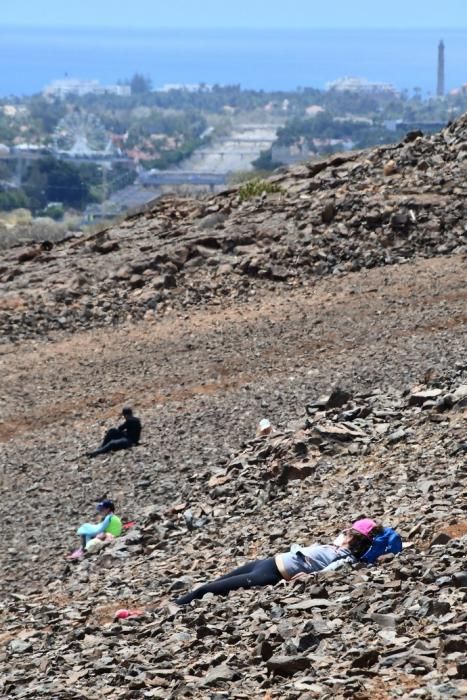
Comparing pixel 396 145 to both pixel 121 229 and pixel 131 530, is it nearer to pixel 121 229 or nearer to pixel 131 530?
pixel 121 229

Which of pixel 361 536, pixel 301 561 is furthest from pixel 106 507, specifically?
pixel 361 536

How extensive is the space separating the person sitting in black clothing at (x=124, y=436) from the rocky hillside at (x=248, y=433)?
0.25 meters

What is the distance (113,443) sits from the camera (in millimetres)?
17484

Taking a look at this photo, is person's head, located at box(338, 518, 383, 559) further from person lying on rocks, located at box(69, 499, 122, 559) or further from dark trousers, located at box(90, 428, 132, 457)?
dark trousers, located at box(90, 428, 132, 457)

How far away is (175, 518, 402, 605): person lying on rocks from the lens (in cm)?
1052

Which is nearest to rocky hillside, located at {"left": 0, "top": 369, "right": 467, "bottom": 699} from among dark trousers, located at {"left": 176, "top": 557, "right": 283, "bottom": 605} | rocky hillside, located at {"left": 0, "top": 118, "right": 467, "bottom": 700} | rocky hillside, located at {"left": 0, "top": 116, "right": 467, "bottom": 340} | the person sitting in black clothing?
rocky hillside, located at {"left": 0, "top": 118, "right": 467, "bottom": 700}

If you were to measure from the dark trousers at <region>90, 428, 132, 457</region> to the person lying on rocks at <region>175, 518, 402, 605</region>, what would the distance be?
6.85 m

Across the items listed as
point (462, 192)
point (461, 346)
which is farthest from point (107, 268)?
point (461, 346)

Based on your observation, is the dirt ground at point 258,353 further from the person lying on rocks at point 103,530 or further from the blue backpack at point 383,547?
the blue backpack at point 383,547

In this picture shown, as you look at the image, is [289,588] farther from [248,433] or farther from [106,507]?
[248,433]

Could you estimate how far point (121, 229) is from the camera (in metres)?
27.1

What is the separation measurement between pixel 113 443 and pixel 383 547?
729 cm

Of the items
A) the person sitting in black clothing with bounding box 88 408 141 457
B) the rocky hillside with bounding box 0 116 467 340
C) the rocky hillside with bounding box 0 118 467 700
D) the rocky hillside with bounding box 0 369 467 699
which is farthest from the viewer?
the rocky hillside with bounding box 0 116 467 340

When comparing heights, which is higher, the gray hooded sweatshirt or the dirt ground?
the gray hooded sweatshirt
